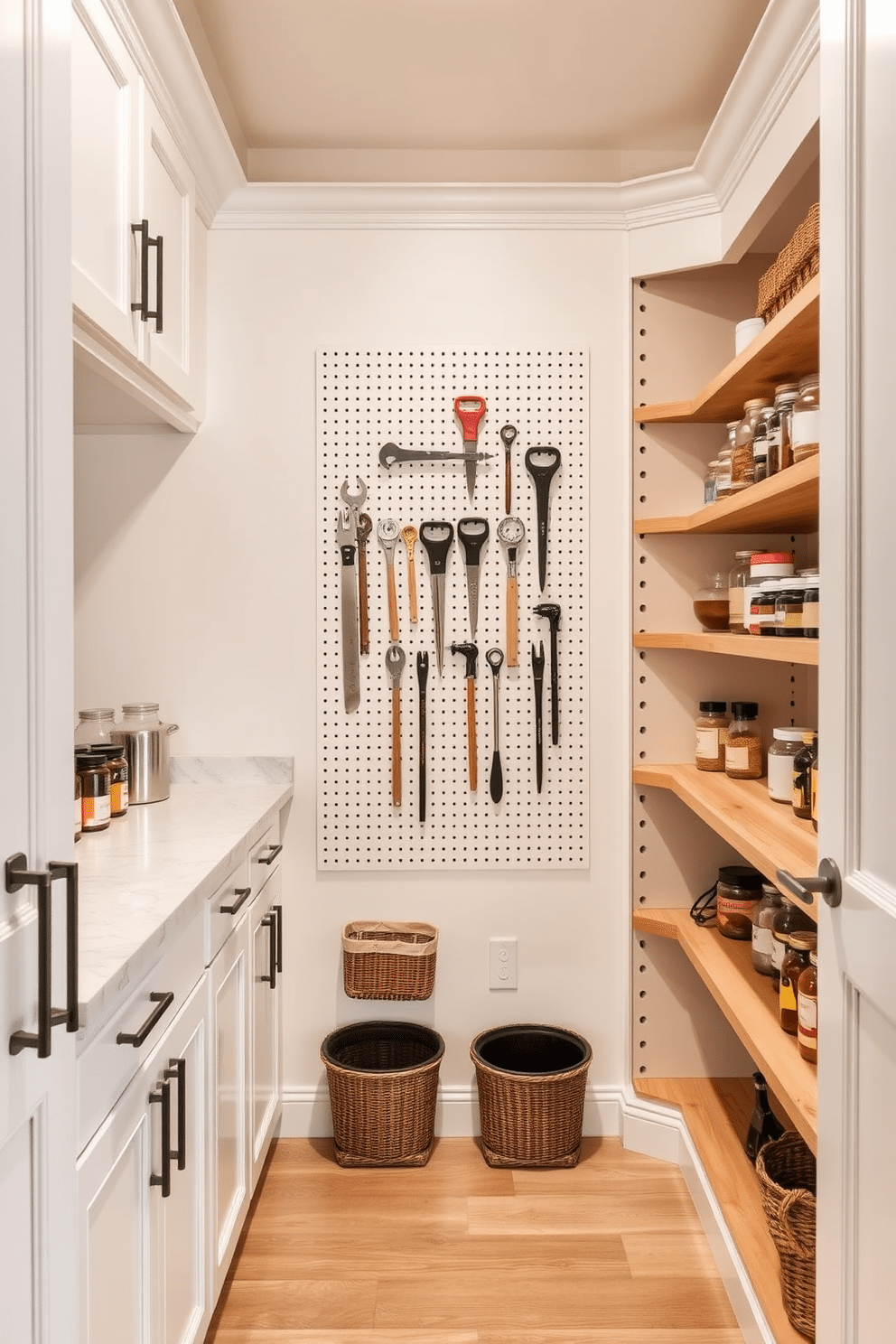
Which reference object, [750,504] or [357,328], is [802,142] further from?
[357,328]

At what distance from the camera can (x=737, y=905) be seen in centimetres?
240

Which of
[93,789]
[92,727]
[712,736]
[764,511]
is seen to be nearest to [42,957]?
[93,789]

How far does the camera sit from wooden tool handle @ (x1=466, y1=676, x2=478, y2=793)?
8.42 feet

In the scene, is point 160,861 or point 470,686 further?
point 470,686

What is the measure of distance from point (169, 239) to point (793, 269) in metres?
1.31

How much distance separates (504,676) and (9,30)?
1.88m

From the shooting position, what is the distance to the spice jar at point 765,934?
85.3 inches

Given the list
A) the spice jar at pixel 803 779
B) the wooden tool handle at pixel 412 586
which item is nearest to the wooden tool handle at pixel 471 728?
the wooden tool handle at pixel 412 586

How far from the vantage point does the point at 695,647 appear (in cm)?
229

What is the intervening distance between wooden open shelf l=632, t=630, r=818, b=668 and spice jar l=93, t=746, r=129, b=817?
1310mm

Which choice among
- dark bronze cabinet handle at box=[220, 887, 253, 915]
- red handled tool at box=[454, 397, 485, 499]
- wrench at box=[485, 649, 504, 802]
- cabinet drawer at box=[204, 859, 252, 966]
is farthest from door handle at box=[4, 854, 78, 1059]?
red handled tool at box=[454, 397, 485, 499]

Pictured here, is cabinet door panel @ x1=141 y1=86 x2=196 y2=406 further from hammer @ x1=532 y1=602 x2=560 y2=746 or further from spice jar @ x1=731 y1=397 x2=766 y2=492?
spice jar @ x1=731 y1=397 x2=766 y2=492

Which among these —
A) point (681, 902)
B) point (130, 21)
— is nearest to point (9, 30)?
point (130, 21)

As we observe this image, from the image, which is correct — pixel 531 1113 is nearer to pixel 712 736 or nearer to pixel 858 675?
pixel 712 736
